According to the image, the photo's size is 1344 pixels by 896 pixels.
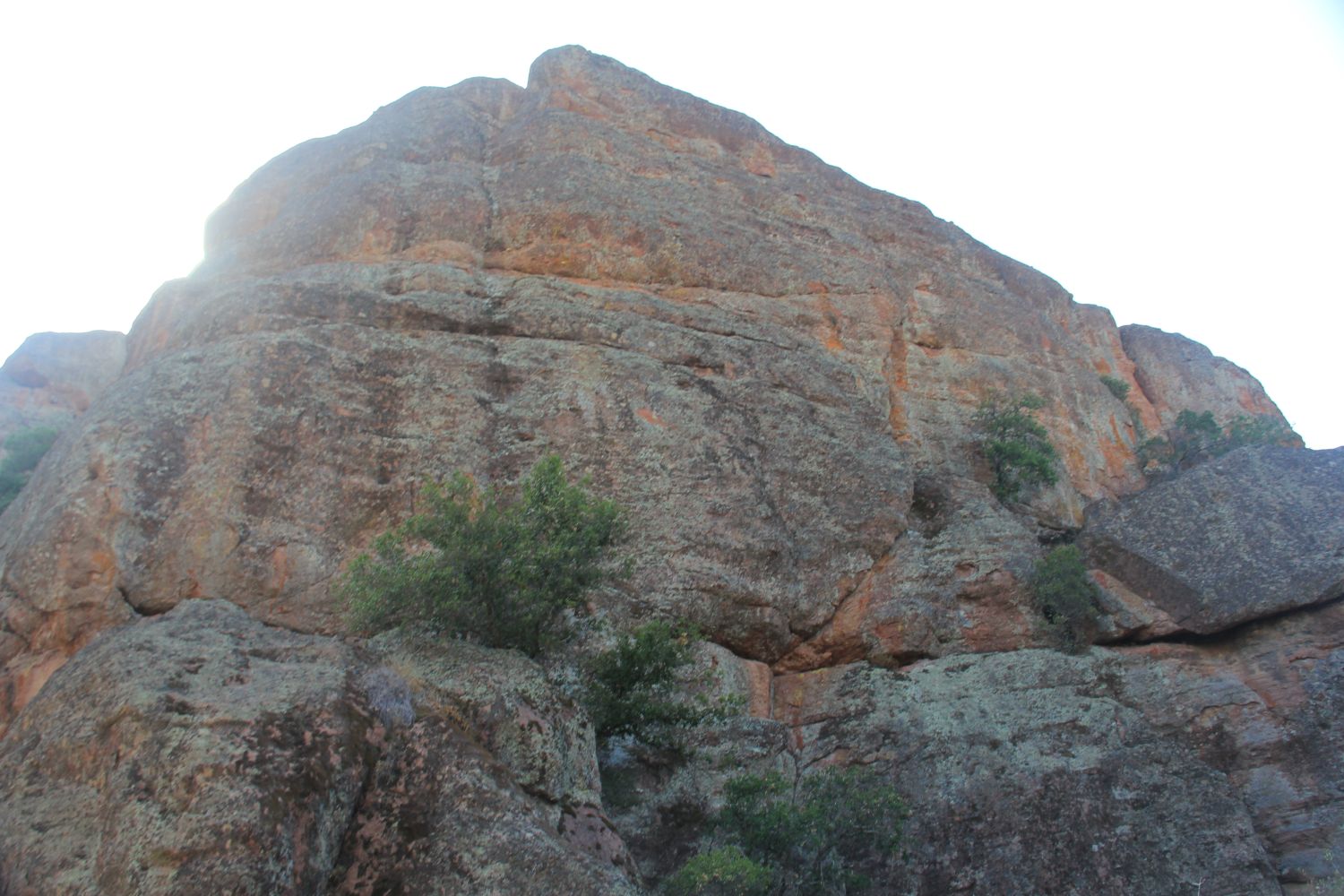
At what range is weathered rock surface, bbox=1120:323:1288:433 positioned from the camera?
98.5ft

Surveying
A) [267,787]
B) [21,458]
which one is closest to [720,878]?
[267,787]

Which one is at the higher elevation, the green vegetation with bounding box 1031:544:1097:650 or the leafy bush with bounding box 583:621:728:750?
the green vegetation with bounding box 1031:544:1097:650

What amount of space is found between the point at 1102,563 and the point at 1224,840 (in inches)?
249

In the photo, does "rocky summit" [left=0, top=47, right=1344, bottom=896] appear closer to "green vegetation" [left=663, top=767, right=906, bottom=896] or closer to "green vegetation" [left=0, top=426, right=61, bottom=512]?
"green vegetation" [left=663, top=767, right=906, bottom=896]

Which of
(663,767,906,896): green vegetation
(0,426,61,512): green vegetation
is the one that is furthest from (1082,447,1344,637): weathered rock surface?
(0,426,61,512): green vegetation

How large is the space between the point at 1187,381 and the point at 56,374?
3675cm

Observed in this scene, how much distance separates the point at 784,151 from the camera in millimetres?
29000

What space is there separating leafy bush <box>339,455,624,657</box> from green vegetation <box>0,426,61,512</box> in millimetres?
14487

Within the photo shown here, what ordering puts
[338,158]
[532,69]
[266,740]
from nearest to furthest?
[266,740] < [338,158] < [532,69]

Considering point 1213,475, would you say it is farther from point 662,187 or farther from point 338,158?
point 338,158

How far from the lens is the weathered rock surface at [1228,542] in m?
17.0

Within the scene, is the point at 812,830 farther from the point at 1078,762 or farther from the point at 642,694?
the point at 1078,762

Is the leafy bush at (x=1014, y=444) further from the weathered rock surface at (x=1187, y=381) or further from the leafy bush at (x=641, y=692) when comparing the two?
the leafy bush at (x=641, y=692)

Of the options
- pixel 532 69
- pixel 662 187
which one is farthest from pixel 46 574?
pixel 532 69
